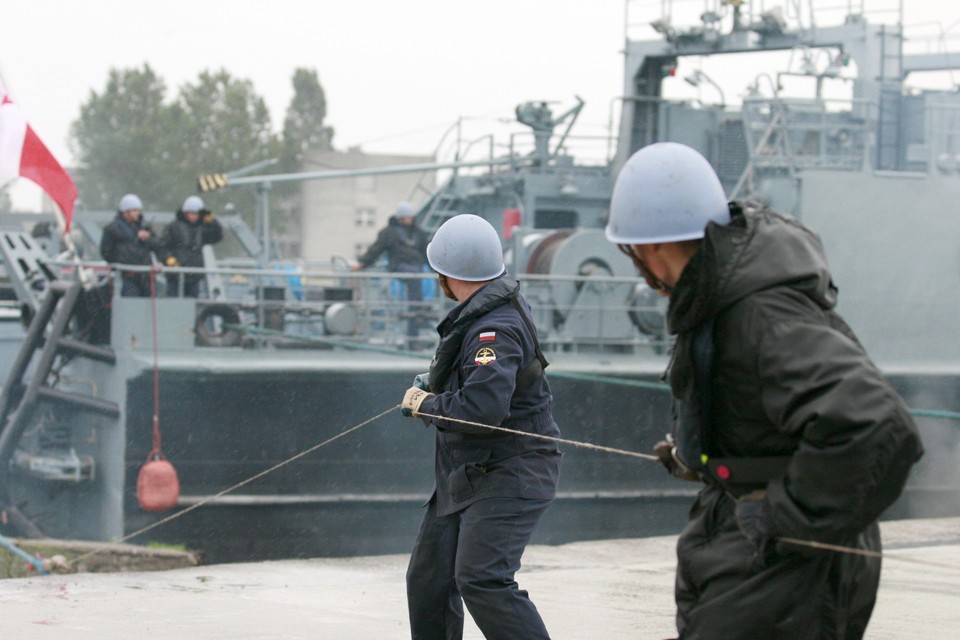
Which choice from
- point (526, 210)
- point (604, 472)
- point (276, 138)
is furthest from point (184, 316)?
point (276, 138)

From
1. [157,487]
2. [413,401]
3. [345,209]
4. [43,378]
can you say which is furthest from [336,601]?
[345,209]

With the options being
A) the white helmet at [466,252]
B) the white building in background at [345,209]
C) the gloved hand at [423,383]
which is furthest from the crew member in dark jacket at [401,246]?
the white building in background at [345,209]

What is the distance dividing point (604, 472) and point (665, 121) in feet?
17.5

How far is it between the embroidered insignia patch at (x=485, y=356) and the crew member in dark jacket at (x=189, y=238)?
8507 millimetres

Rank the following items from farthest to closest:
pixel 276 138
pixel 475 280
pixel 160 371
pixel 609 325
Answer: pixel 276 138 → pixel 609 325 → pixel 160 371 → pixel 475 280

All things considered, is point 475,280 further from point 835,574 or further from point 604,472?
point 604,472

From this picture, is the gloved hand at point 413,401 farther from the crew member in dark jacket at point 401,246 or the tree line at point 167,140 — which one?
the tree line at point 167,140

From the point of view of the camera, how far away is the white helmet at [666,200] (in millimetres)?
2447

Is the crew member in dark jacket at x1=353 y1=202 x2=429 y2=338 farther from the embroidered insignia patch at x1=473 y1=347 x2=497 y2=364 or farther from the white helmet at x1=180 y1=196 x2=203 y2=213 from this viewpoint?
the embroidered insignia patch at x1=473 y1=347 x2=497 y2=364

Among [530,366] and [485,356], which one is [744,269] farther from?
[530,366]

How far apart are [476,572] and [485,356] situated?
603 millimetres

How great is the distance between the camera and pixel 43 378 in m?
11.0

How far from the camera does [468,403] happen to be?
3.76m

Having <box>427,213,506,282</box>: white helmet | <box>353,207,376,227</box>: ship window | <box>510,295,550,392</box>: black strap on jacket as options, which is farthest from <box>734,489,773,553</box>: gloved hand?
<box>353,207,376,227</box>: ship window
